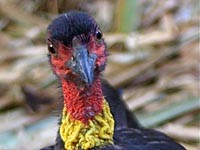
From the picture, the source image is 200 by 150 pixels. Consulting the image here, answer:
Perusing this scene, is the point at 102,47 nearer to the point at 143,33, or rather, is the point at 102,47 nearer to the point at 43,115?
the point at 43,115

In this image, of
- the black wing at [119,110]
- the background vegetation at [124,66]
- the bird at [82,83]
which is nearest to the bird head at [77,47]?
the bird at [82,83]

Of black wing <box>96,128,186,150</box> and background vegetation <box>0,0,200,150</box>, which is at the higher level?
background vegetation <box>0,0,200,150</box>

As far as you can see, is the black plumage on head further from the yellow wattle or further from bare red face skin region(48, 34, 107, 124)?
the yellow wattle

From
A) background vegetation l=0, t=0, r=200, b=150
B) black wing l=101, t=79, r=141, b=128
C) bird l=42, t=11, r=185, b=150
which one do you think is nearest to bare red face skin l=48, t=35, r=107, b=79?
bird l=42, t=11, r=185, b=150

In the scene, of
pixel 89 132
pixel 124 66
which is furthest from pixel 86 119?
pixel 124 66

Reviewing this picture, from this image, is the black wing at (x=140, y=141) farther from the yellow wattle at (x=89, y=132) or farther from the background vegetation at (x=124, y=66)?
the background vegetation at (x=124, y=66)
